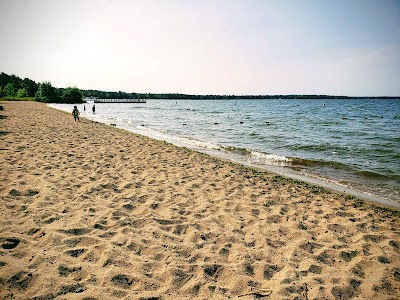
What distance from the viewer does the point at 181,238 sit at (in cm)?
452

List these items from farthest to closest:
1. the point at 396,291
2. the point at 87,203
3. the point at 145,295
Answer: the point at 87,203
the point at 396,291
the point at 145,295

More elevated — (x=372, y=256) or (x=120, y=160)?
(x=120, y=160)

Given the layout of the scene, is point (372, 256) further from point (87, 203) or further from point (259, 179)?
point (87, 203)

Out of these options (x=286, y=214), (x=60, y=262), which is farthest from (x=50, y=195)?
Result: (x=286, y=214)

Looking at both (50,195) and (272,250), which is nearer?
(272,250)

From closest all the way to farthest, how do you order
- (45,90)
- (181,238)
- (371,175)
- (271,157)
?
(181,238)
(371,175)
(271,157)
(45,90)

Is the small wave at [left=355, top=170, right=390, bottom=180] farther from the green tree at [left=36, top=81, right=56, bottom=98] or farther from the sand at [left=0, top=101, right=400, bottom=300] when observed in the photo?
the green tree at [left=36, top=81, right=56, bottom=98]

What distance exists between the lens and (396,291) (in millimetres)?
3578

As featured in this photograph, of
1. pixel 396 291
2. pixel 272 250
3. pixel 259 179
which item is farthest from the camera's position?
pixel 259 179

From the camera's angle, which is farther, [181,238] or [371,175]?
[371,175]

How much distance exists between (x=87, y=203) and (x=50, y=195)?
1.04 metres

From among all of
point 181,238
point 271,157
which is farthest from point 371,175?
point 181,238

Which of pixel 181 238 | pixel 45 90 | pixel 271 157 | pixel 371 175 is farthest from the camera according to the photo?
pixel 45 90

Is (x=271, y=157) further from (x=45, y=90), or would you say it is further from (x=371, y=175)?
(x=45, y=90)
